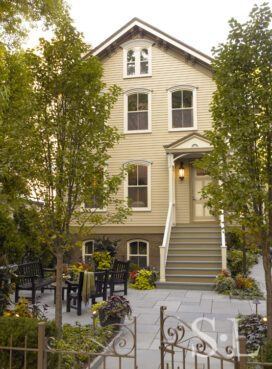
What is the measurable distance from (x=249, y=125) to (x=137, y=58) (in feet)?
37.4

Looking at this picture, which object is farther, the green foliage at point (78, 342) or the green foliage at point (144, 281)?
the green foliage at point (144, 281)

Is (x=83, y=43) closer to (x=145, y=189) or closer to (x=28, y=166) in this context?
(x=28, y=166)

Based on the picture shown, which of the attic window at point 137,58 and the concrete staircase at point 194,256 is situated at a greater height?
the attic window at point 137,58

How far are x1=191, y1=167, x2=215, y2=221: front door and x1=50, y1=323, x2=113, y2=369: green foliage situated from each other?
353 inches

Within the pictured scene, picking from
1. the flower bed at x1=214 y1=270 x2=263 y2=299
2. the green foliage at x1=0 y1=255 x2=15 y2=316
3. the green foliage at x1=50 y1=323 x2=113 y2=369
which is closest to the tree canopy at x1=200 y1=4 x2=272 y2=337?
the green foliage at x1=50 y1=323 x2=113 y2=369

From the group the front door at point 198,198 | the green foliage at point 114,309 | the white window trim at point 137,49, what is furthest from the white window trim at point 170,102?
the green foliage at point 114,309

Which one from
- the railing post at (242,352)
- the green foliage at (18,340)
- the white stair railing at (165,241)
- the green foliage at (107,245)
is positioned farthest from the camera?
the green foliage at (107,245)

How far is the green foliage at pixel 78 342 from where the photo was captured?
497 centimetres

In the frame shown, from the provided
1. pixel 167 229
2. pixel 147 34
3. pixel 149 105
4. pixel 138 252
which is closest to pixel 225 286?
pixel 167 229

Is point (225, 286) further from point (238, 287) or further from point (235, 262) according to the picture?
point (235, 262)

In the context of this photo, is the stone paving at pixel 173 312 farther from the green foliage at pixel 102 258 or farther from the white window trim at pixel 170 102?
the white window trim at pixel 170 102

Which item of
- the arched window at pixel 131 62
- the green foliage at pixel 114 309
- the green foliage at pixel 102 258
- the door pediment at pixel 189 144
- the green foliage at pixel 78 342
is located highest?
the arched window at pixel 131 62

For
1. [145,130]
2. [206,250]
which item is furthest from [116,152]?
[206,250]

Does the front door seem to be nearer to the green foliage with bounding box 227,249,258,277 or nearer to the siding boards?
the siding boards
